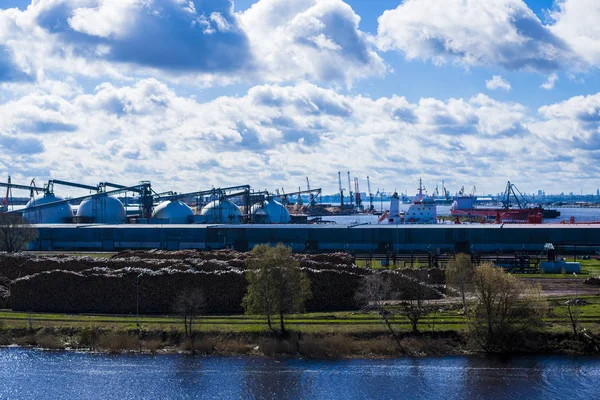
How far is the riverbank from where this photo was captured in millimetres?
40438

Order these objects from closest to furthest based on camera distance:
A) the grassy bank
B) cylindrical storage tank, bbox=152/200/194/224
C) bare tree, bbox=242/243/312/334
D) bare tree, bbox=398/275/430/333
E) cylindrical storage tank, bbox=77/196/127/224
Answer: the grassy bank → bare tree, bbox=242/243/312/334 → bare tree, bbox=398/275/430/333 → cylindrical storage tank, bbox=152/200/194/224 → cylindrical storage tank, bbox=77/196/127/224

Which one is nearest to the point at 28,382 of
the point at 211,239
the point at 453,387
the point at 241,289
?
the point at 241,289

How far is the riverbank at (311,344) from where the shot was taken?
40.4 metres

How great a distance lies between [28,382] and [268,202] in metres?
108

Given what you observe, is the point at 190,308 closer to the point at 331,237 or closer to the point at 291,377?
the point at 291,377

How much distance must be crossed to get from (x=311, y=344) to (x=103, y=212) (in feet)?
302

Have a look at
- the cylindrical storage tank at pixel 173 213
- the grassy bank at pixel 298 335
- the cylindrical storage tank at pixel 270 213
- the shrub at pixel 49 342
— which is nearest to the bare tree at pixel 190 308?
the grassy bank at pixel 298 335

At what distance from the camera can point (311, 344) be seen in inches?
1606

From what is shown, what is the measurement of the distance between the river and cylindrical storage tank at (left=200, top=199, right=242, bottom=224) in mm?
89373

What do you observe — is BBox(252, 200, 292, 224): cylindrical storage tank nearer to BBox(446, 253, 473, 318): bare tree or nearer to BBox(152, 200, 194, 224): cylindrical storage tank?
BBox(152, 200, 194, 224): cylindrical storage tank

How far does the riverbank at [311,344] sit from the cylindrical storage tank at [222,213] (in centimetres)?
8655

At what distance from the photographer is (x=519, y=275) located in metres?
63.5

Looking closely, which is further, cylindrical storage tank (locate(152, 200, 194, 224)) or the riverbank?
cylindrical storage tank (locate(152, 200, 194, 224))

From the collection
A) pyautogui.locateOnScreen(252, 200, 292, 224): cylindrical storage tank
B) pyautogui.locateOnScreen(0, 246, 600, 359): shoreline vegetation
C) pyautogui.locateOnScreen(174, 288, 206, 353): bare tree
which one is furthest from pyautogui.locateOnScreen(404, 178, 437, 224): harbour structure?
pyautogui.locateOnScreen(174, 288, 206, 353): bare tree
